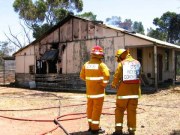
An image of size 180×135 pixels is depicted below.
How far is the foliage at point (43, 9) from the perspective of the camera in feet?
124

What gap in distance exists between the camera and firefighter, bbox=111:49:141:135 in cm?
671

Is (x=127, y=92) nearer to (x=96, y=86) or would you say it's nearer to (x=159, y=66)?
(x=96, y=86)

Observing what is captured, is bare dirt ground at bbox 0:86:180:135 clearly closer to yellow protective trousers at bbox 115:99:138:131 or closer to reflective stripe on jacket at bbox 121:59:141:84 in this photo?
yellow protective trousers at bbox 115:99:138:131

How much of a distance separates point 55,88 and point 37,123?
1294cm

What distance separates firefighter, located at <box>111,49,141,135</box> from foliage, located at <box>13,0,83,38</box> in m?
31.4

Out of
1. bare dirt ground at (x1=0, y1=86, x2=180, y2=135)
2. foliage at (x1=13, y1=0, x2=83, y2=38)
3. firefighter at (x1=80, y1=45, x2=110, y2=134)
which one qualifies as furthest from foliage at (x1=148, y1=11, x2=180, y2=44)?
firefighter at (x1=80, y1=45, x2=110, y2=134)

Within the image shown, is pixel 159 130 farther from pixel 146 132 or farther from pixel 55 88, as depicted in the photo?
pixel 55 88

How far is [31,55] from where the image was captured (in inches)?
938

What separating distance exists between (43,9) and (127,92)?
33.2 meters

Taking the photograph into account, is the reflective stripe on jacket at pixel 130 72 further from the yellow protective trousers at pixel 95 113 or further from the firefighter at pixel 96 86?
the yellow protective trousers at pixel 95 113

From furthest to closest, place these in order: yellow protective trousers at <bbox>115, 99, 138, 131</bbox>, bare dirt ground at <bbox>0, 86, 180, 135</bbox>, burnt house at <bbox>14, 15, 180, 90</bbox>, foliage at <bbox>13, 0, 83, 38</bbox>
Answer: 1. foliage at <bbox>13, 0, 83, 38</bbox>
2. burnt house at <bbox>14, 15, 180, 90</bbox>
3. bare dirt ground at <bbox>0, 86, 180, 135</bbox>
4. yellow protective trousers at <bbox>115, 99, 138, 131</bbox>

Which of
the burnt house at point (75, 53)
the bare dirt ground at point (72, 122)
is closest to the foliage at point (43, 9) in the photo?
the burnt house at point (75, 53)

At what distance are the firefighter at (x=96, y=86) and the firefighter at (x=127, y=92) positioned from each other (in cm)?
38

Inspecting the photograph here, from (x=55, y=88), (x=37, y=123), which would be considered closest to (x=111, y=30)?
(x=55, y=88)
